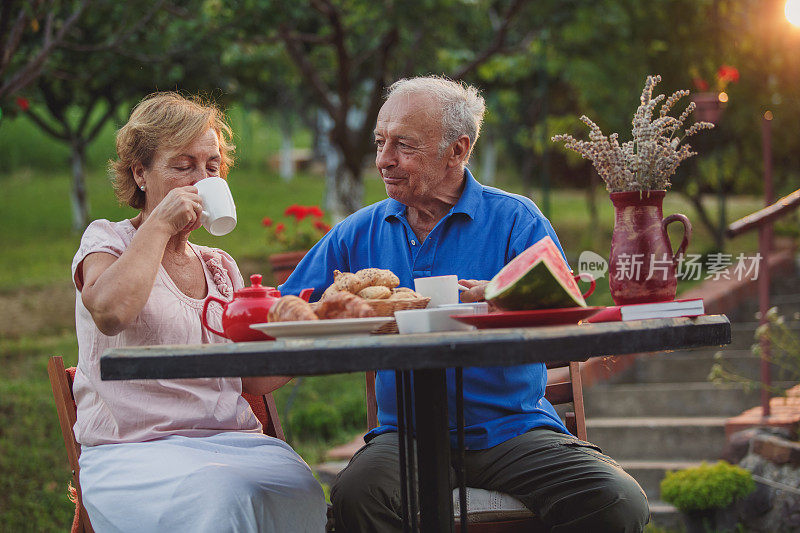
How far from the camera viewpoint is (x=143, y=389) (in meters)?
2.71

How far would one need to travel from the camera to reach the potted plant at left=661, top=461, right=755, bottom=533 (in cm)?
472

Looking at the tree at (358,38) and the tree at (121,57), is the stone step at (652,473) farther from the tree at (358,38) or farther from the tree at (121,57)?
the tree at (358,38)

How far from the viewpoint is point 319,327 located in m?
2.00

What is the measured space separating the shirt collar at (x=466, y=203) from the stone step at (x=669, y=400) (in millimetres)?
3608

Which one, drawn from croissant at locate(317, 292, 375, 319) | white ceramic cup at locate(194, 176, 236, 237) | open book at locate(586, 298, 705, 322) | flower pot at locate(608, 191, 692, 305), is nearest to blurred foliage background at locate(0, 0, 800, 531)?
white ceramic cup at locate(194, 176, 236, 237)

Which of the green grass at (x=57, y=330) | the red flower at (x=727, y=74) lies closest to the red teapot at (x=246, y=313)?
the green grass at (x=57, y=330)

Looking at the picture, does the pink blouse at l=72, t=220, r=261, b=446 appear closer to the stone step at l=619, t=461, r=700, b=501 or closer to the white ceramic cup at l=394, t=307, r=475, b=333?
the white ceramic cup at l=394, t=307, r=475, b=333

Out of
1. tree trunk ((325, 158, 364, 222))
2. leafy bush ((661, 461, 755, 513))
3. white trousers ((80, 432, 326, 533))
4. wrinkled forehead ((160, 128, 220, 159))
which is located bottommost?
leafy bush ((661, 461, 755, 513))

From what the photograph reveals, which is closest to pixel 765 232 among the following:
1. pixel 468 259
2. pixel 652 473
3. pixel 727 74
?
pixel 652 473

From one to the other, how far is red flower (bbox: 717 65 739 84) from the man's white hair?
8447mm

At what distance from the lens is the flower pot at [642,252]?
2.33m

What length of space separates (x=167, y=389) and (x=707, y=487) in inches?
124

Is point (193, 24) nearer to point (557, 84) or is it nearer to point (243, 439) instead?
point (243, 439)

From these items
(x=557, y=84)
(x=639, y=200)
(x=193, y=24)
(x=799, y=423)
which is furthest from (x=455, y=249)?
(x=557, y=84)
